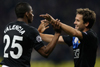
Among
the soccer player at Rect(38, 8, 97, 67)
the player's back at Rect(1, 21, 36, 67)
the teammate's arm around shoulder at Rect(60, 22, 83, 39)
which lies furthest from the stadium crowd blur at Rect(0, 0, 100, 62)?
the player's back at Rect(1, 21, 36, 67)

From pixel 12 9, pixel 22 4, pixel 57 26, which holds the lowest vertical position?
pixel 57 26

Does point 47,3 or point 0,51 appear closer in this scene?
point 0,51

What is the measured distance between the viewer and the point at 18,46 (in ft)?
12.6

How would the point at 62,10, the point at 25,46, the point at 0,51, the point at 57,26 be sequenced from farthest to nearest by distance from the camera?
the point at 62,10
the point at 0,51
the point at 57,26
the point at 25,46

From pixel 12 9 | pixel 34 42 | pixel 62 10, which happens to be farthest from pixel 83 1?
pixel 34 42

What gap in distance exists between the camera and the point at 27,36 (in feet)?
12.9

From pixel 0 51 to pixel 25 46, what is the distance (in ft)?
27.4

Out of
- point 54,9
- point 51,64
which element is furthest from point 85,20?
point 54,9

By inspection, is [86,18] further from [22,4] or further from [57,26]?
[22,4]

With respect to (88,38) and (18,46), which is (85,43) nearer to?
(88,38)

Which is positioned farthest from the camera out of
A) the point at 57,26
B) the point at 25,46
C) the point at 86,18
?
the point at 86,18

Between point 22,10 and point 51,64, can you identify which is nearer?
point 22,10

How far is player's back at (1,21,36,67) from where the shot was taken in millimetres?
3844

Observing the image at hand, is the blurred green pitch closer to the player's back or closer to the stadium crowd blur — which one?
the stadium crowd blur
